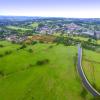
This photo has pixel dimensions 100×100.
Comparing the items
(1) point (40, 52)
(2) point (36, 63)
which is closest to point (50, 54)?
(1) point (40, 52)

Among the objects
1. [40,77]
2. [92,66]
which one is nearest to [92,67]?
[92,66]

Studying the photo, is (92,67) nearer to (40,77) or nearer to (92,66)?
(92,66)

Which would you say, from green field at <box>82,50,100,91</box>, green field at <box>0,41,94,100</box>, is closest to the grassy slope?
green field at <box>82,50,100,91</box>

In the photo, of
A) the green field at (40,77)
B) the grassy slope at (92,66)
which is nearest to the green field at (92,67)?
the grassy slope at (92,66)

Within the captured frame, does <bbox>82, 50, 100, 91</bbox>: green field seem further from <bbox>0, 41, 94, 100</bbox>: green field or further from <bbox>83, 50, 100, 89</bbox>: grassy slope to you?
<bbox>0, 41, 94, 100</bbox>: green field

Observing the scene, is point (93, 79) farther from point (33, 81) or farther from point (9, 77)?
point (9, 77)
